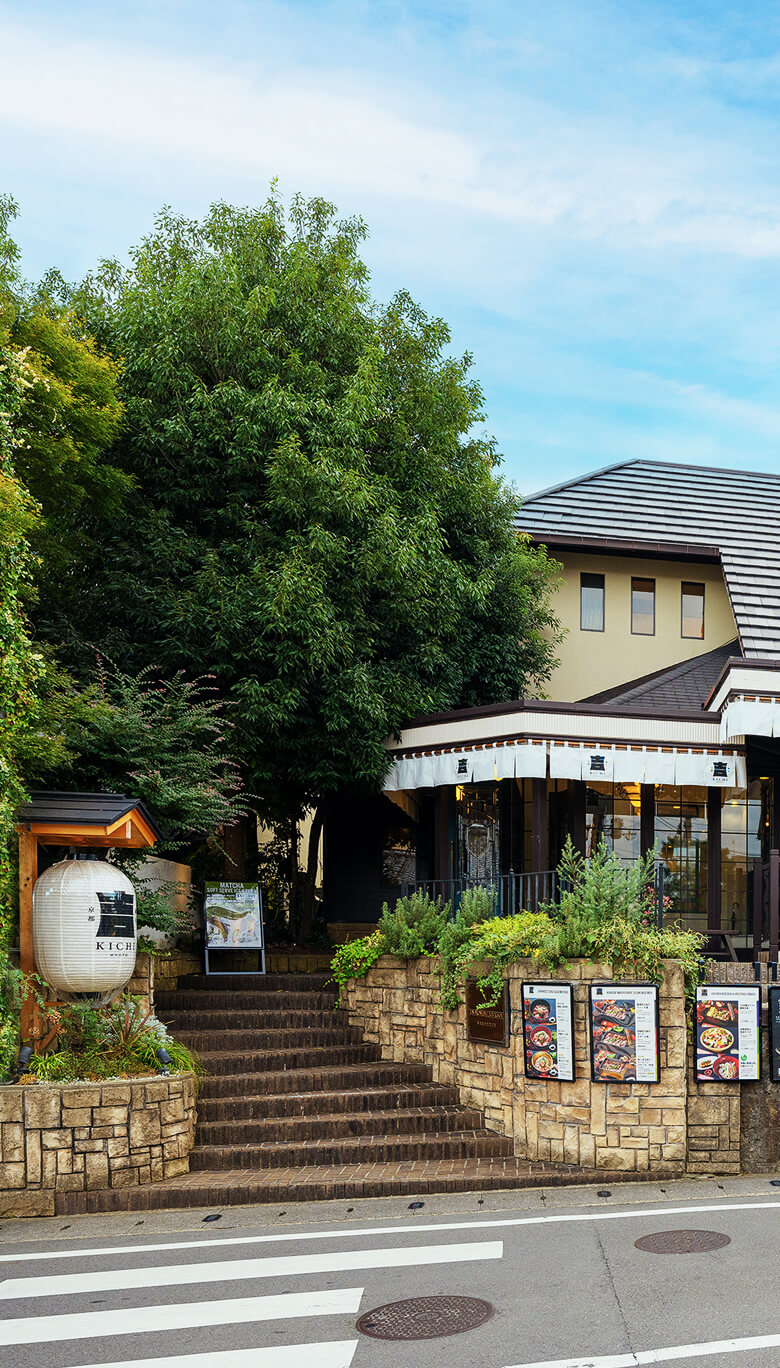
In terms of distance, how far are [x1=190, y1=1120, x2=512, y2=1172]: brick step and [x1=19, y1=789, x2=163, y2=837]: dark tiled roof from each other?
10.2 ft

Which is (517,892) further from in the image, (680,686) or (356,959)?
(680,686)

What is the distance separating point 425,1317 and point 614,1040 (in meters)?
4.06

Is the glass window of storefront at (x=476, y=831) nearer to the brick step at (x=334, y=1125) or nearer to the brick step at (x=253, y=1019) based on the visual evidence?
the brick step at (x=253, y=1019)

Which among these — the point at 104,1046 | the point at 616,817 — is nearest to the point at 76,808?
the point at 104,1046

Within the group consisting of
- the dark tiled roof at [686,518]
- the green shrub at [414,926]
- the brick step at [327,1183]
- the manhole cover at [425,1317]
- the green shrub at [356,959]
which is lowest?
the brick step at [327,1183]

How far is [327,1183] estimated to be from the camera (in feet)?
31.7

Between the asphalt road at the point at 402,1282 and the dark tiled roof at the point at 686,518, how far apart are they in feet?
38.2

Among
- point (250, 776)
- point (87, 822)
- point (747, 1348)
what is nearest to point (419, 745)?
point (250, 776)

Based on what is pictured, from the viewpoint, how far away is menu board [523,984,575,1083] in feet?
34.1

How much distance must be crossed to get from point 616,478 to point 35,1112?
62.1ft

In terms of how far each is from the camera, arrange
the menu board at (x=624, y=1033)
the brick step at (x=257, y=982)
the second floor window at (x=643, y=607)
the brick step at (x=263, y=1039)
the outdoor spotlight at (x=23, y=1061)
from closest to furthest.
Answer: the outdoor spotlight at (x=23, y=1061) < the menu board at (x=624, y=1033) < the brick step at (x=263, y=1039) < the brick step at (x=257, y=982) < the second floor window at (x=643, y=607)

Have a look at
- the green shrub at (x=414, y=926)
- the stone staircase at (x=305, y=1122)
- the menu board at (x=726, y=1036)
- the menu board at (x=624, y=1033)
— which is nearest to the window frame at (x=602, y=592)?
the green shrub at (x=414, y=926)

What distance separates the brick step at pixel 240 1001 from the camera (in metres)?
13.9

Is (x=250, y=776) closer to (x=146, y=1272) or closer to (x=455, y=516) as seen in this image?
(x=455, y=516)
